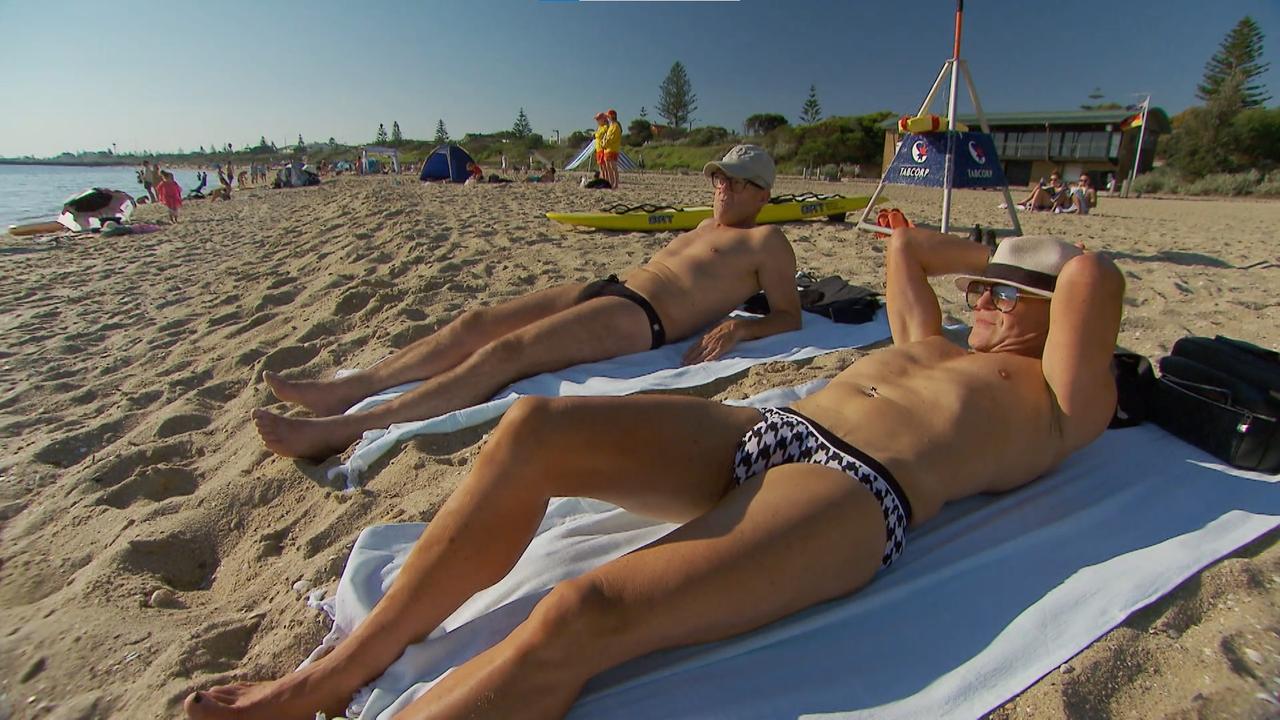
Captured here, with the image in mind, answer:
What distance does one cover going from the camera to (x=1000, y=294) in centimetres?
202

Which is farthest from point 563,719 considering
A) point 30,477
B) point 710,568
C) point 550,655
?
point 30,477

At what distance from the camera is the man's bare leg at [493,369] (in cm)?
262

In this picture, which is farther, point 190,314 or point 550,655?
point 190,314

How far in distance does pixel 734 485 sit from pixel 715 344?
1.71m

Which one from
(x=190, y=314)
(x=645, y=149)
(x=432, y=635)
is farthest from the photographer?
(x=645, y=149)

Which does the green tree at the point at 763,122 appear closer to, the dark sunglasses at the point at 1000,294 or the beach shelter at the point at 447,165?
the beach shelter at the point at 447,165

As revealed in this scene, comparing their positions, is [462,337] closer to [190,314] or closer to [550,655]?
[550,655]

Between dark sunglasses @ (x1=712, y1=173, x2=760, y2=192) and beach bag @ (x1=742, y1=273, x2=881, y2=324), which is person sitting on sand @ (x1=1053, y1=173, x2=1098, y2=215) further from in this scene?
dark sunglasses @ (x1=712, y1=173, x2=760, y2=192)

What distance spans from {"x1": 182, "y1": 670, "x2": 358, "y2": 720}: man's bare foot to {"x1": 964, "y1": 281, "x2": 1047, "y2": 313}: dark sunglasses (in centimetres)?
198

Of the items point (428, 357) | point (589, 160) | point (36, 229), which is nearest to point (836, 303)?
point (428, 357)

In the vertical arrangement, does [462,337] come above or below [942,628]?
above

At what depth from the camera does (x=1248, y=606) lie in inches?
62.9

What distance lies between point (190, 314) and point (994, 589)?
19.0 ft

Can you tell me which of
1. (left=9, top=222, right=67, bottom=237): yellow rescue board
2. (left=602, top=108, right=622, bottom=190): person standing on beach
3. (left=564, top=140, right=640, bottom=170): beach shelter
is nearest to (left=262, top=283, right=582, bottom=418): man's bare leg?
(left=602, top=108, right=622, bottom=190): person standing on beach
